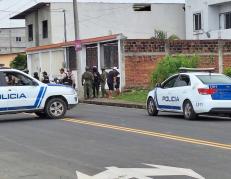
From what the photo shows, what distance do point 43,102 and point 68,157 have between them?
343 inches

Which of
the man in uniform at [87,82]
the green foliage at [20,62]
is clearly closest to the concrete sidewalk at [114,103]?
the man in uniform at [87,82]

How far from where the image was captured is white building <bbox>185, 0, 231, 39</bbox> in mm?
49594

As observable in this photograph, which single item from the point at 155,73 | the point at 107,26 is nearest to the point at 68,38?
the point at 107,26

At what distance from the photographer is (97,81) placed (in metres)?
31.6

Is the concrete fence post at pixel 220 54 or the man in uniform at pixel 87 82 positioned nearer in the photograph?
the man in uniform at pixel 87 82

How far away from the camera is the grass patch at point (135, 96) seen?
2834 cm

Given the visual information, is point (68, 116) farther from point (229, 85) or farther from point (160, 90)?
point (229, 85)

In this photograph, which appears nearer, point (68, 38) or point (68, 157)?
point (68, 157)

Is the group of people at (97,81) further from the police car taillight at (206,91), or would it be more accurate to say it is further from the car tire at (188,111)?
the police car taillight at (206,91)

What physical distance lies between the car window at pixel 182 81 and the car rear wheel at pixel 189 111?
0.64 m

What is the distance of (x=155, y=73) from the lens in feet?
98.1

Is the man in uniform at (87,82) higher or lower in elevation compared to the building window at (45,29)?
lower

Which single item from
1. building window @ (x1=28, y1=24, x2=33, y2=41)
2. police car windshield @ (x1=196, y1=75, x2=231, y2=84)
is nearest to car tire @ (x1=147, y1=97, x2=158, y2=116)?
police car windshield @ (x1=196, y1=75, x2=231, y2=84)

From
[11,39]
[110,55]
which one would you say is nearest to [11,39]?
[11,39]
